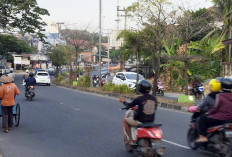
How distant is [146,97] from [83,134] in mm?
3919

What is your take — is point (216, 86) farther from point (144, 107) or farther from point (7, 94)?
point (7, 94)

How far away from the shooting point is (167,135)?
412 inches

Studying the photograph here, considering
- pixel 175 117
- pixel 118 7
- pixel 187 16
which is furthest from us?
pixel 118 7

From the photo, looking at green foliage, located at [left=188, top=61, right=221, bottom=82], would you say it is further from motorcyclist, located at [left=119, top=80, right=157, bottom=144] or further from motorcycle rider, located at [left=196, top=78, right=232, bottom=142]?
motorcyclist, located at [left=119, top=80, right=157, bottom=144]

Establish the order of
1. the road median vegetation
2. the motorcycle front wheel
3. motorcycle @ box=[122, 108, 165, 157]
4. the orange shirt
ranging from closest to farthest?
1. motorcycle @ box=[122, 108, 165, 157]
2. the motorcycle front wheel
3. the orange shirt
4. the road median vegetation

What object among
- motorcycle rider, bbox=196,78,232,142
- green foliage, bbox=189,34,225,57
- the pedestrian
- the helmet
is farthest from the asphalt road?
green foliage, bbox=189,34,225,57

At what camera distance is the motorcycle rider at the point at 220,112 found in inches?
280

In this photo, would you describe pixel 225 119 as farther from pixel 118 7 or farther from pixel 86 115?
pixel 118 7

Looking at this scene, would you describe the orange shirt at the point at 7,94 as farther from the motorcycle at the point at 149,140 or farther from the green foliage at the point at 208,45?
the green foliage at the point at 208,45

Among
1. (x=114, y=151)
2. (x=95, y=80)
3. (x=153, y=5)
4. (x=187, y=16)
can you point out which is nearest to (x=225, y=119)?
(x=114, y=151)

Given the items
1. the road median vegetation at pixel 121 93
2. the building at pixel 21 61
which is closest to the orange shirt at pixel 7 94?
the road median vegetation at pixel 121 93

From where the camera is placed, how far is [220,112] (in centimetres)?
716

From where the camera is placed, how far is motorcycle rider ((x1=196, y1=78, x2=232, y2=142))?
7105 millimetres

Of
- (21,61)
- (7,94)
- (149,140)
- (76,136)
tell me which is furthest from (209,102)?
(21,61)
